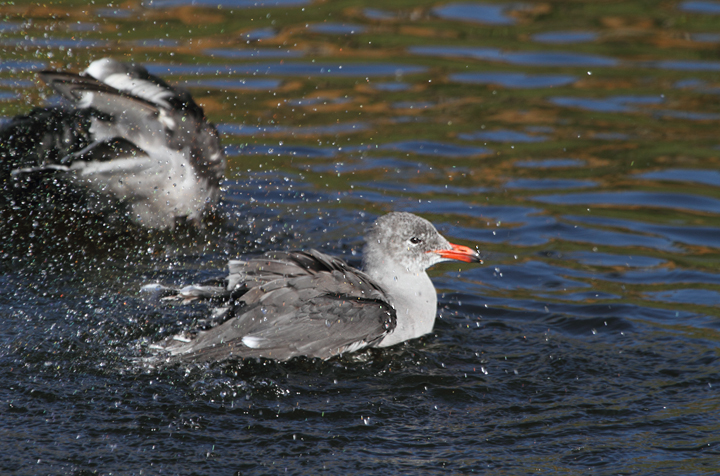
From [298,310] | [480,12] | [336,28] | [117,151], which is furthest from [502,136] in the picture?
[298,310]

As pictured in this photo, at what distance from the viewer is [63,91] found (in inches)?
275

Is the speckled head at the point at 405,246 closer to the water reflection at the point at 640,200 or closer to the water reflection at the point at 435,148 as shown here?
the water reflection at the point at 640,200

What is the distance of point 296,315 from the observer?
5.45m

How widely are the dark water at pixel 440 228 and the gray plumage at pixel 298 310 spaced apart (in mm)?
141

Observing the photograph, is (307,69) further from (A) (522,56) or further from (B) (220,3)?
(A) (522,56)

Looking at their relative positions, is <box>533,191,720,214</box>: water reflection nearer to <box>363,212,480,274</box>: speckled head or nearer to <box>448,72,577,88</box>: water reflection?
<box>363,212,480,274</box>: speckled head

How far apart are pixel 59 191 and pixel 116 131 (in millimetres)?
Result: 766

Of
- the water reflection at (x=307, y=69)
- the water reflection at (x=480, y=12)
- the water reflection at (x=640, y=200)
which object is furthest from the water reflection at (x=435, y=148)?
the water reflection at (x=480, y=12)

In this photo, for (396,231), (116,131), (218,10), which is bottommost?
(396,231)

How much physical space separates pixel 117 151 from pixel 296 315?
2784mm

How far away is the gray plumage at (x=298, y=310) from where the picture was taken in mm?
5340

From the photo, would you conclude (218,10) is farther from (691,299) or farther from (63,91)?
(691,299)

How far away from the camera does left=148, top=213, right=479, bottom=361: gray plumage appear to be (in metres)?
5.34

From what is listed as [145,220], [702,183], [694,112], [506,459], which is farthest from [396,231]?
[694,112]
